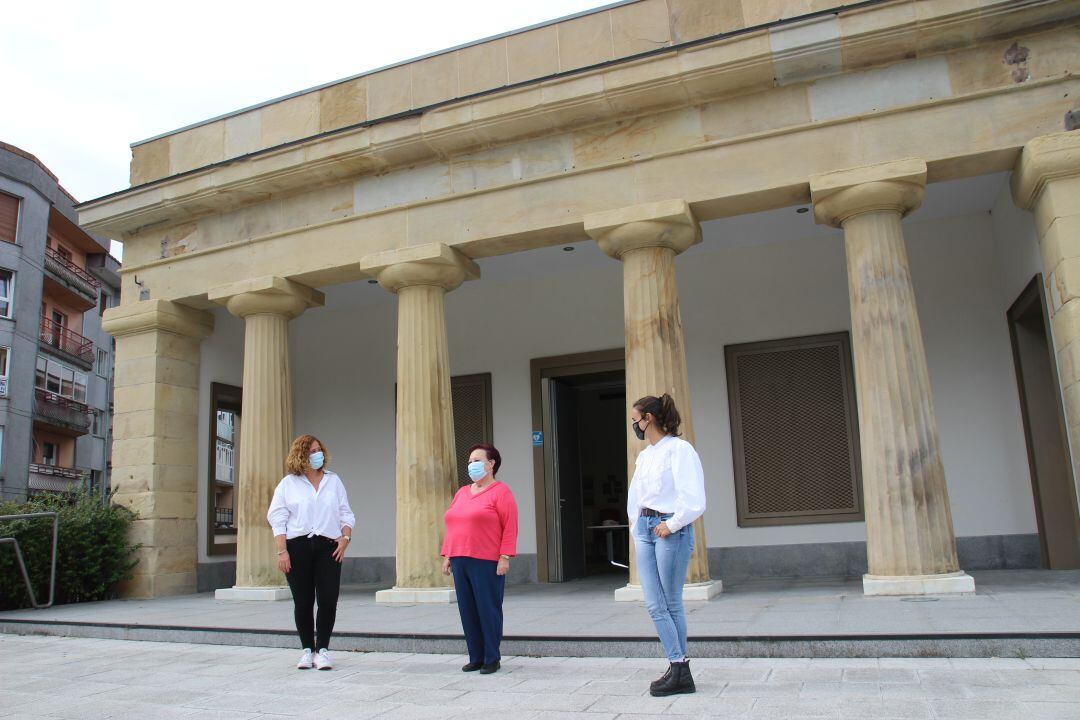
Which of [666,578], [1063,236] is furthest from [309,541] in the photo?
[1063,236]

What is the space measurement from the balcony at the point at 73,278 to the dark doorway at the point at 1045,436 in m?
31.5

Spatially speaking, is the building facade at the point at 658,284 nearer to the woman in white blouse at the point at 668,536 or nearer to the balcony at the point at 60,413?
the woman in white blouse at the point at 668,536

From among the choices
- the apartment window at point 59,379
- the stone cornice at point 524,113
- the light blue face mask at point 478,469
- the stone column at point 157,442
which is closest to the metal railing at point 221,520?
the stone column at point 157,442

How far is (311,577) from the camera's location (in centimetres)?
600

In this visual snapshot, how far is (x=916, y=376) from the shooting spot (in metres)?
8.30

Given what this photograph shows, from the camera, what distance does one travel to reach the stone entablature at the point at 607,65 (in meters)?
8.51

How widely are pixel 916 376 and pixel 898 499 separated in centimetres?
118

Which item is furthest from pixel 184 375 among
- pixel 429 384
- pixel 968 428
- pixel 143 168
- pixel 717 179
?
pixel 968 428

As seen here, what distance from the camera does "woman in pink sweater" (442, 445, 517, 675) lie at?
225 inches

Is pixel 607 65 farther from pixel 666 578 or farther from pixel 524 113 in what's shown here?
pixel 666 578

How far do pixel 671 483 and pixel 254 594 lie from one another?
768cm

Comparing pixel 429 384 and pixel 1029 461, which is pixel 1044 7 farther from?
pixel 429 384

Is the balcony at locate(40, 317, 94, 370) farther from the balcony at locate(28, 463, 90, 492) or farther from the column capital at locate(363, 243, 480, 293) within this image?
the column capital at locate(363, 243, 480, 293)

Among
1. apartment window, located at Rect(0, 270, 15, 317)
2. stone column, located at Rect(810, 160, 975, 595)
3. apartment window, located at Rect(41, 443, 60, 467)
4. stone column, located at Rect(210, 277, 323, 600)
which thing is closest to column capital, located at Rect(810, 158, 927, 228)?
stone column, located at Rect(810, 160, 975, 595)
